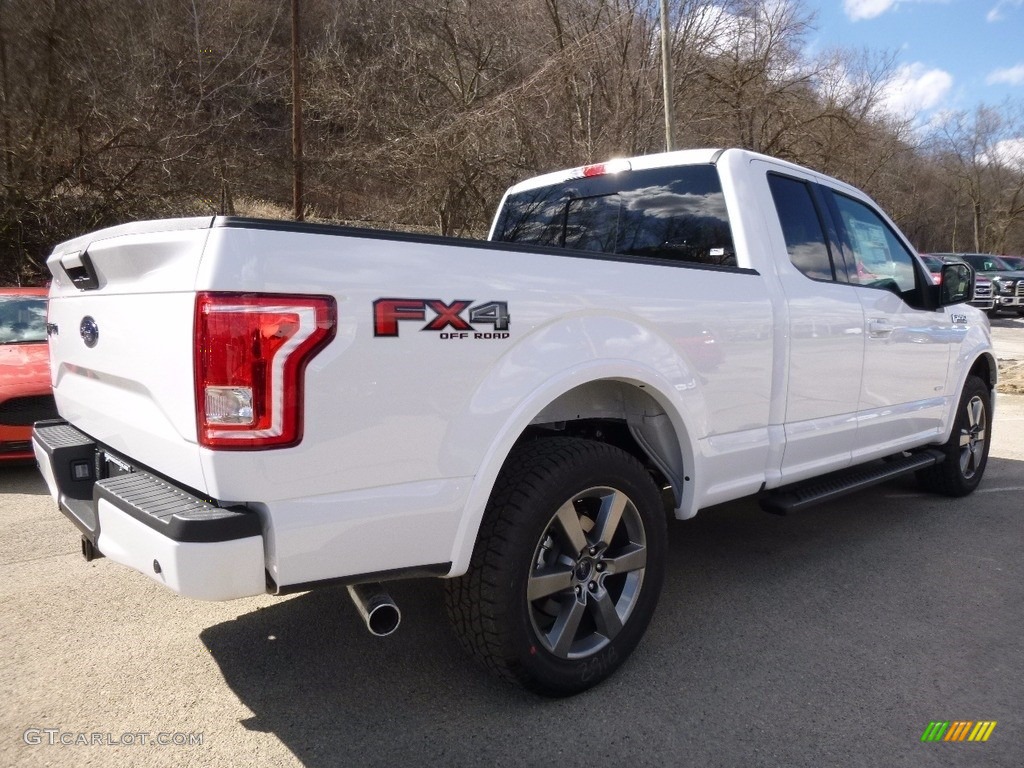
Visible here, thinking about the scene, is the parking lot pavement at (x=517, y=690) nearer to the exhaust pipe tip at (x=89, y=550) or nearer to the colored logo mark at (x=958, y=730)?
the colored logo mark at (x=958, y=730)

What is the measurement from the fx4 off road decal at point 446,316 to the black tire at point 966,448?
4083 mm

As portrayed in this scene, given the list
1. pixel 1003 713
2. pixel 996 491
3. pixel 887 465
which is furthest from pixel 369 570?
pixel 996 491

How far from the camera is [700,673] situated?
2.88 metres

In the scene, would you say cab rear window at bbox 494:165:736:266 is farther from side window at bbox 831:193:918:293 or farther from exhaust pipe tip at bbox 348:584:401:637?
exhaust pipe tip at bbox 348:584:401:637

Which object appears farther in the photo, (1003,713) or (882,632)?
(882,632)

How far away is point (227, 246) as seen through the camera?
1.89 m

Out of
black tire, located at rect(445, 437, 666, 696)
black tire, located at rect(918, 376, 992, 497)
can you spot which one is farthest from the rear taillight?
black tire, located at rect(918, 376, 992, 497)

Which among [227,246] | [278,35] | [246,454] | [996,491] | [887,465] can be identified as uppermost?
[278,35]

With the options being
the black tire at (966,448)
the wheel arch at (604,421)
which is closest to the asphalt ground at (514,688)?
the wheel arch at (604,421)

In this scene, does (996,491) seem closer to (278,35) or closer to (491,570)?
(491,570)

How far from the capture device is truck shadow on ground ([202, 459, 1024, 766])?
2434mm

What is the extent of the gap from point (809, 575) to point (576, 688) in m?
1.82

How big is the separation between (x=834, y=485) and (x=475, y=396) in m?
2.46

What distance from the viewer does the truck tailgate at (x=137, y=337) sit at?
6.54 feet
